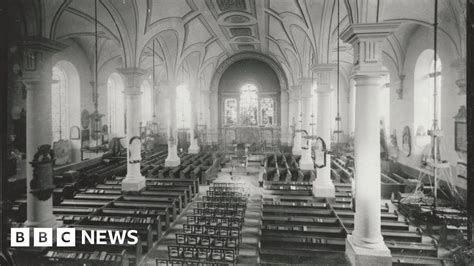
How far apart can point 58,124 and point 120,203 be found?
35.4 feet

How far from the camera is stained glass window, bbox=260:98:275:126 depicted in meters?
29.2

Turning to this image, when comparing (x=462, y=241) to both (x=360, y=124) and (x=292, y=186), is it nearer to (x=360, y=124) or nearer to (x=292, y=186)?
(x=360, y=124)

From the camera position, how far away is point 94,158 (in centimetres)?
1911

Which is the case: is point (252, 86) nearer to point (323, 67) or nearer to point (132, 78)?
point (132, 78)

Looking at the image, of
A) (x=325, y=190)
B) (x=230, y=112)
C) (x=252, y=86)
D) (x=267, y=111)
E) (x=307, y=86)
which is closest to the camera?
(x=325, y=190)

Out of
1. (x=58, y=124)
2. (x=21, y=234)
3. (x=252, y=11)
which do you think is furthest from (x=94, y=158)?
(x=21, y=234)

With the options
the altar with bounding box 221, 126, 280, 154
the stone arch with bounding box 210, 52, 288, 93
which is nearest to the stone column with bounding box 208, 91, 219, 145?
the altar with bounding box 221, 126, 280, 154

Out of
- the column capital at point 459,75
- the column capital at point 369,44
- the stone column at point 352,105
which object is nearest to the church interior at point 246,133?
the column capital at point 369,44

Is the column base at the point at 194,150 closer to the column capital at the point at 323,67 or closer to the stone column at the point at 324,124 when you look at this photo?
the stone column at the point at 324,124

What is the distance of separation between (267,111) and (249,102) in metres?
1.99

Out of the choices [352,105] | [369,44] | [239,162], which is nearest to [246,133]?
[239,162]

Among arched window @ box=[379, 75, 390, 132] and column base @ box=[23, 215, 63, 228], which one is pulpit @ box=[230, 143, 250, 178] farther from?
column base @ box=[23, 215, 63, 228]

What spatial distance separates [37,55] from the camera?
6832mm

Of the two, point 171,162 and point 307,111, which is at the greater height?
point 307,111
